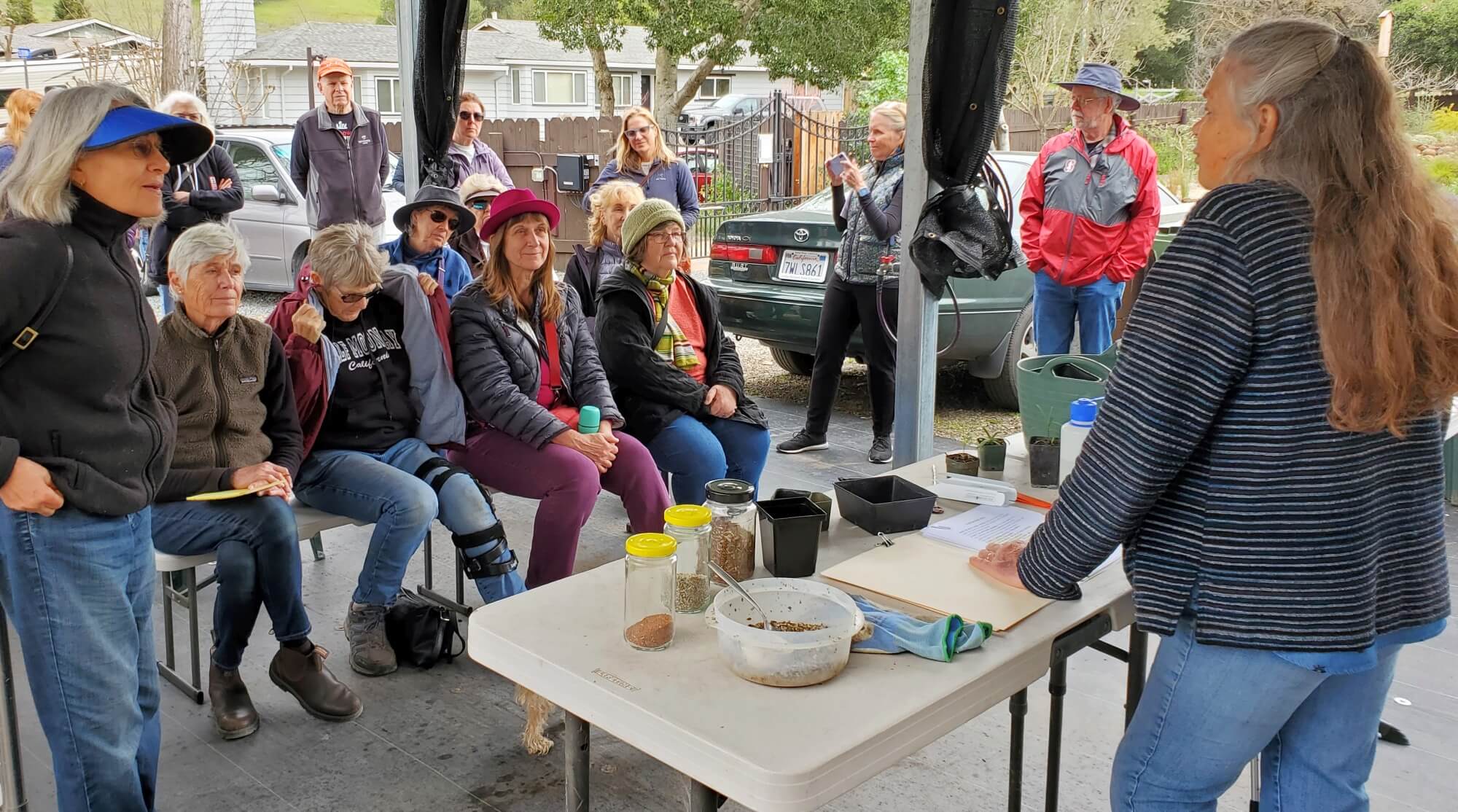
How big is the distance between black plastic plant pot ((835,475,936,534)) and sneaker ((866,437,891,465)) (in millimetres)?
3435

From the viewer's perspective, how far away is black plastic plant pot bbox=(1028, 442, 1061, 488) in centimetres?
261

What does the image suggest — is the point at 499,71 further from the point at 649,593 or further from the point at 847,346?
the point at 649,593

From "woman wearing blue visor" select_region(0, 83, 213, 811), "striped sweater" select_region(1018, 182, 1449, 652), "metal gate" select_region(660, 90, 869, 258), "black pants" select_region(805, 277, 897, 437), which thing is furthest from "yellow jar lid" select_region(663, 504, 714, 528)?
"metal gate" select_region(660, 90, 869, 258)

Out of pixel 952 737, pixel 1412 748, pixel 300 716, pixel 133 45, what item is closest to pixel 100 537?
pixel 300 716

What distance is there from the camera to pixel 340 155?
22.3 ft

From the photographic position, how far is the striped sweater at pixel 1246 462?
1488 millimetres

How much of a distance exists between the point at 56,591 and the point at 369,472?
1.20 metres

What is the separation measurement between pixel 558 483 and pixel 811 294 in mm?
3203

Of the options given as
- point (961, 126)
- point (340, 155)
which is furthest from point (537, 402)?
point (340, 155)

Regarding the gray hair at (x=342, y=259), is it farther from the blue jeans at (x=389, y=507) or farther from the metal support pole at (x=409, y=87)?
the metal support pole at (x=409, y=87)

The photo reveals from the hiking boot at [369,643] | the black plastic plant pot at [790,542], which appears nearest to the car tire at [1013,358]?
the hiking boot at [369,643]

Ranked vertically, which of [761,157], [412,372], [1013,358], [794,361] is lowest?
[794,361]

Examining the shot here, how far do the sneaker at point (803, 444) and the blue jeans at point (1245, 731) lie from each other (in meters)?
4.23

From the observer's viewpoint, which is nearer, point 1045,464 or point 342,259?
point 1045,464
